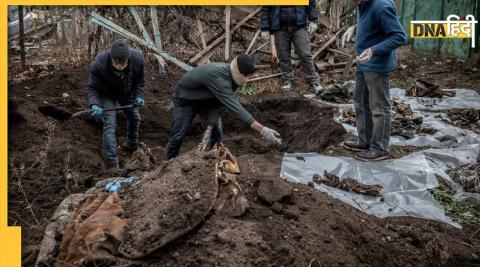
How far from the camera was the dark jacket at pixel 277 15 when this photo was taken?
300 inches

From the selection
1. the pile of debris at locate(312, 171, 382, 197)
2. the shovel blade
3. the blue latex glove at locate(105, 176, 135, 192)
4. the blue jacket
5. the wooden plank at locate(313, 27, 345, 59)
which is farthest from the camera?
the wooden plank at locate(313, 27, 345, 59)

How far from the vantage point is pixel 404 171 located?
15.1ft

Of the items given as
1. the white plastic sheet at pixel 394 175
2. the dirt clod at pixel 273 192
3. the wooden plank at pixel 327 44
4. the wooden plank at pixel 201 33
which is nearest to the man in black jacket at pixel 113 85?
the white plastic sheet at pixel 394 175

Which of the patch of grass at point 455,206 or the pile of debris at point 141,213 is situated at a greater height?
the pile of debris at point 141,213

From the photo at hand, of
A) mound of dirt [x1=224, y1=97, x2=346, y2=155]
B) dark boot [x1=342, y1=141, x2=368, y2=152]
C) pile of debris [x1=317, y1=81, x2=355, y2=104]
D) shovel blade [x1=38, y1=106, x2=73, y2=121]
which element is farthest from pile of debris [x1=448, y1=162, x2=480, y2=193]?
shovel blade [x1=38, y1=106, x2=73, y2=121]

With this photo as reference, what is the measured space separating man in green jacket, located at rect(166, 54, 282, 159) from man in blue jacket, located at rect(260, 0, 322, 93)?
10.1ft

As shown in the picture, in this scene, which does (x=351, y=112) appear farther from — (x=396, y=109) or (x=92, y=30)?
(x=92, y=30)

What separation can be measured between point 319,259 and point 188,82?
2.53 metres

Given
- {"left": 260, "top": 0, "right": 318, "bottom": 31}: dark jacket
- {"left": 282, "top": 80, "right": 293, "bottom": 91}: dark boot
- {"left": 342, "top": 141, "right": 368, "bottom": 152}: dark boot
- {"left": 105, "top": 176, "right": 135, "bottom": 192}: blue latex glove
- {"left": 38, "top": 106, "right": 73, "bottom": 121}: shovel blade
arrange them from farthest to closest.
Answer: {"left": 282, "top": 80, "right": 293, "bottom": 91}: dark boot, {"left": 260, "top": 0, "right": 318, "bottom": 31}: dark jacket, {"left": 38, "top": 106, "right": 73, "bottom": 121}: shovel blade, {"left": 342, "top": 141, "right": 368, "bottom": 152}: dark boot, {"left": 105, "top": 176, "right": 135, "bottom": 192}: blue latex glove

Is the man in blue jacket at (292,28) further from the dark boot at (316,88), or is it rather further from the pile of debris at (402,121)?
the pile of debris at (402,121)

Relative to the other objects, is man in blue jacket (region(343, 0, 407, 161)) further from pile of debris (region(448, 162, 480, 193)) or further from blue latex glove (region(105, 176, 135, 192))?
blue latex glove (region(105, 176, 135, 192))

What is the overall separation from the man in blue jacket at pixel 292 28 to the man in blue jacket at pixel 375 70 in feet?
8.42

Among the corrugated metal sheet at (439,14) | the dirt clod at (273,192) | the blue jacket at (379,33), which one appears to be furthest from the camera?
the corrugated metal sheet at (439,14)

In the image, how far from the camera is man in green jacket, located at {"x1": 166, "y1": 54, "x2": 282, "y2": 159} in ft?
14.1
